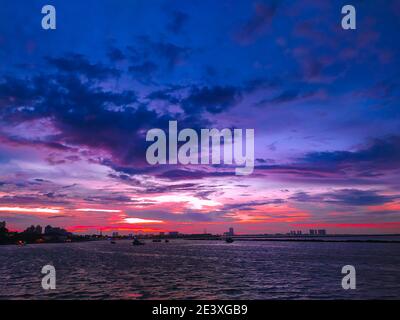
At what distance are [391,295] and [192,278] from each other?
24790mm

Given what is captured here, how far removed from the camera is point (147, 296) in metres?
35.6
